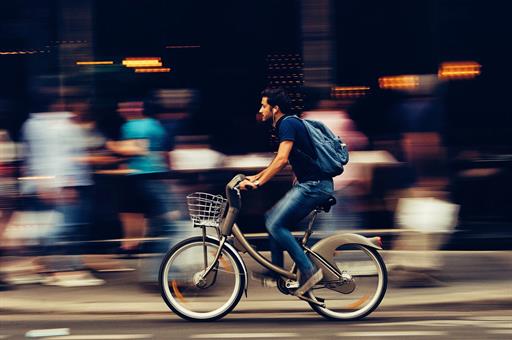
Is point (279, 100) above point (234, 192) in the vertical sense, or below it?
above

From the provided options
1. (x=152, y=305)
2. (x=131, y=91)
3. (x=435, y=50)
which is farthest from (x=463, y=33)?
(x=152, y=305)

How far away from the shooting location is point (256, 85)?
38.3 feet

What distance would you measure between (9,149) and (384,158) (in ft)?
12.6

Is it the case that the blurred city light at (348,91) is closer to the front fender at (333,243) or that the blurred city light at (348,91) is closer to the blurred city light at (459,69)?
the blurred city light at (459,69)

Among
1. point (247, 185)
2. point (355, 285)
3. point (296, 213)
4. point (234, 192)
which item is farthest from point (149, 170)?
point (355, 285)

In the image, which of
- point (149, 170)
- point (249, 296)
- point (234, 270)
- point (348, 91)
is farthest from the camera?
point (348, 91)

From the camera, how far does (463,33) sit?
11.5 metres

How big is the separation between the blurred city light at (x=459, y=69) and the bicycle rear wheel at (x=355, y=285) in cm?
404

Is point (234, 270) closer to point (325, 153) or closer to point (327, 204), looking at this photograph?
point (327, 204)

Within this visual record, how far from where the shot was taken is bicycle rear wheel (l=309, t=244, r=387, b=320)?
7918 mm

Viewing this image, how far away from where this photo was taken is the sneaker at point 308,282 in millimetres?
7793

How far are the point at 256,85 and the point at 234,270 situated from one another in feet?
13.7

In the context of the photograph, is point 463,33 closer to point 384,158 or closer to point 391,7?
point 391,7

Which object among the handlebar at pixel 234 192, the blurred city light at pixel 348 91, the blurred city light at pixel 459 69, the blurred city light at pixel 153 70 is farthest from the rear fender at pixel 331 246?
the blurred city light at pixel 153 70
